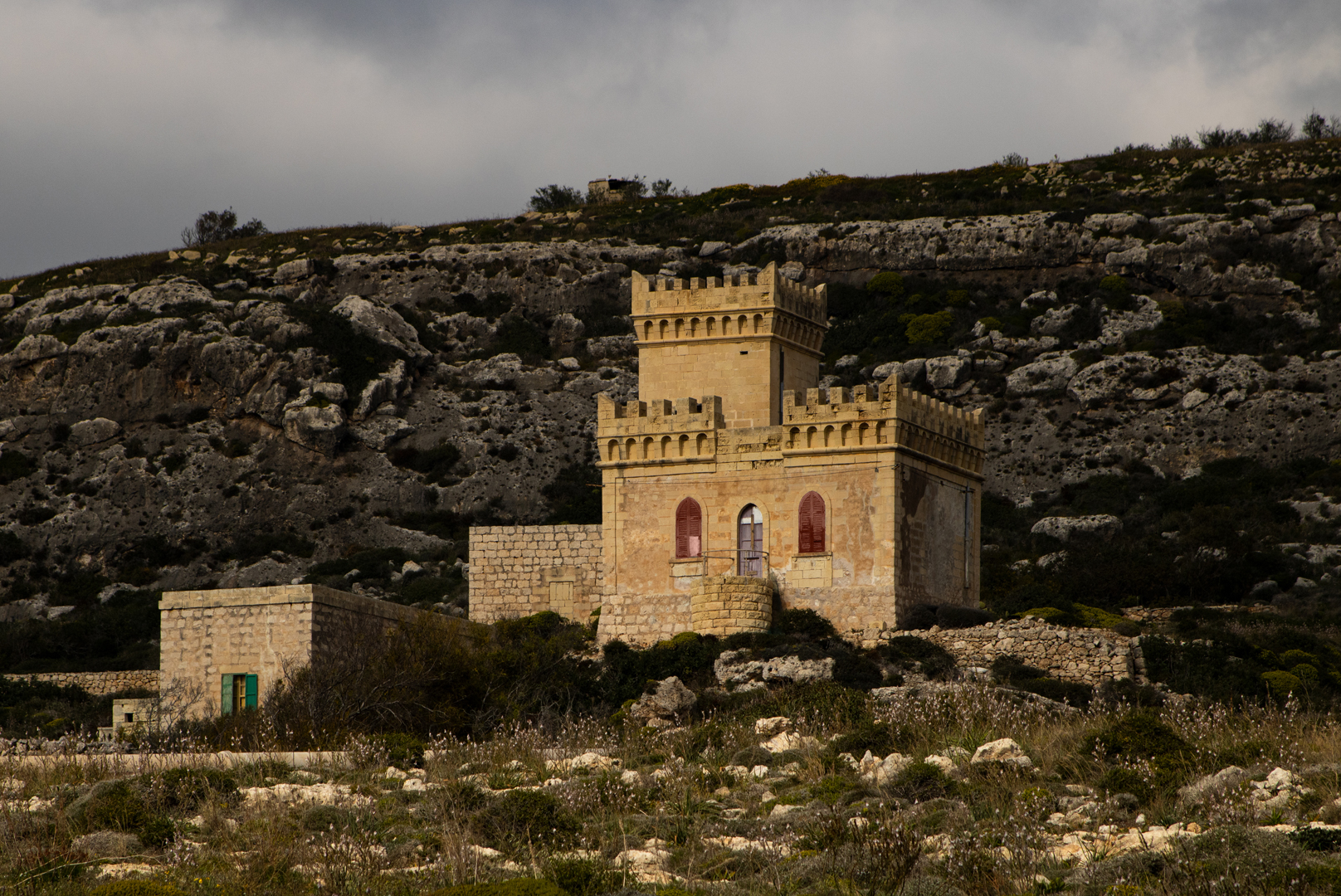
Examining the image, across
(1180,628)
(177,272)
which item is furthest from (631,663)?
(177,272)

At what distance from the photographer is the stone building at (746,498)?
A: 38.4 meters

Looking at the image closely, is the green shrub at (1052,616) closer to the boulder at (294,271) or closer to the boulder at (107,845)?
the boulder at (107,845)

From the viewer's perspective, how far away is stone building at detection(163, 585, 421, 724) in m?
32.5

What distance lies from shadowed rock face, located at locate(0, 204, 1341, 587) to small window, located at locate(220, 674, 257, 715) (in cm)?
2923

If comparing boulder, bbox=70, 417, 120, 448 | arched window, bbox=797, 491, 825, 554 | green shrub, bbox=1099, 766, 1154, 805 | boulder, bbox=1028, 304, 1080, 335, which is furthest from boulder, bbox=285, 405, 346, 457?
green shrub, bbox=1099, 766, 1154, 805

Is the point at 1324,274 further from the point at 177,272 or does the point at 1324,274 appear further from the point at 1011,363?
the point at 177,272

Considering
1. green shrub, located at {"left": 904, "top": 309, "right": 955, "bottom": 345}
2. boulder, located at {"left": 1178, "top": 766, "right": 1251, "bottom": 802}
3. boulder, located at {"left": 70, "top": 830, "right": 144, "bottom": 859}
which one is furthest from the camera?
green shrub, located at {"left": 904, "top": 309, "right": 955, "bottom": 345}

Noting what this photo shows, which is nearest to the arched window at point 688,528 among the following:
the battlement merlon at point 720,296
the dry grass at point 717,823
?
the battlement merlon at point 720,296

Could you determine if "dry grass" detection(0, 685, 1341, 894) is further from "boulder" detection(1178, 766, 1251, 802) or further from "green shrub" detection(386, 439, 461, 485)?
"green shrub" detection(386, 439, 461, 485)

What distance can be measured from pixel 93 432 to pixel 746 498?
4404 cm

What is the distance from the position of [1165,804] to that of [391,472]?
58010mm

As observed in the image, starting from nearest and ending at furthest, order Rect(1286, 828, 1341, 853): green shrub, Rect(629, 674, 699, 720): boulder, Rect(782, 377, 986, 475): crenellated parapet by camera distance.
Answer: Rect(1286, 828, 1341, 853): green shrub < Rect(629, 674, 699, 720): boulder < Rect(782, 377, 986, 475): crenellated parapet

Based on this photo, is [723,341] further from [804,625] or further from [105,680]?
[105,680]

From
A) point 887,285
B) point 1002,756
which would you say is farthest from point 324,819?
point 887,285
